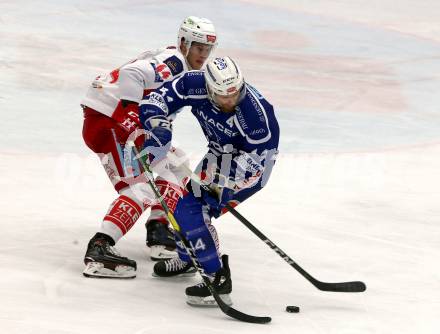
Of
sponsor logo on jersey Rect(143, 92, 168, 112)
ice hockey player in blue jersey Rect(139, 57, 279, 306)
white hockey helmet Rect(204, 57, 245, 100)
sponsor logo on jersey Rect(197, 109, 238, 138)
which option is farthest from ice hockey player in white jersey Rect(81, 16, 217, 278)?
white hockey helmet Rect(204, 57, 245, 100)

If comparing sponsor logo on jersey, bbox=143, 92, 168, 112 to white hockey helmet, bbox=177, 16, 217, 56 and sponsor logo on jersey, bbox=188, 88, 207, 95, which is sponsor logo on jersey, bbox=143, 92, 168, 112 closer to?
sponsor logo on jersey, bbox=188, 88, 207, 95

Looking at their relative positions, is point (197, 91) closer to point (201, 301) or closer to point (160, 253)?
point (201, 301)

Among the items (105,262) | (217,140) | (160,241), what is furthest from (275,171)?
(105,262)

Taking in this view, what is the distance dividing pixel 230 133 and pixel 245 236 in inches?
64.1

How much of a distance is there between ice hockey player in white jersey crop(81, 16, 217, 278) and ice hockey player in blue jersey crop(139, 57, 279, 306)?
17.6 inches

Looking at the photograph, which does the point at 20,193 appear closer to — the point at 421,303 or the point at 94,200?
the point at 94,200

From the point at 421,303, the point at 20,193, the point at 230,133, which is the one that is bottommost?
the point at 20,193

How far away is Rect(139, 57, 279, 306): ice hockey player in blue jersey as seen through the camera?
6141 mm

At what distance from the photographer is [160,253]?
707 centimetres

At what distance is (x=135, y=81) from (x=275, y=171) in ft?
8.03

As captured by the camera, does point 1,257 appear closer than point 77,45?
Yes

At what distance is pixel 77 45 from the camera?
42.9 ft

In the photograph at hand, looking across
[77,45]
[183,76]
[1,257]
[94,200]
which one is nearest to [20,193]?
Answer: [94,200]

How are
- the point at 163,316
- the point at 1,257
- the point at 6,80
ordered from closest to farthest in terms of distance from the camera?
the point at 163,316, the point at 1,257, the point at 6,80
